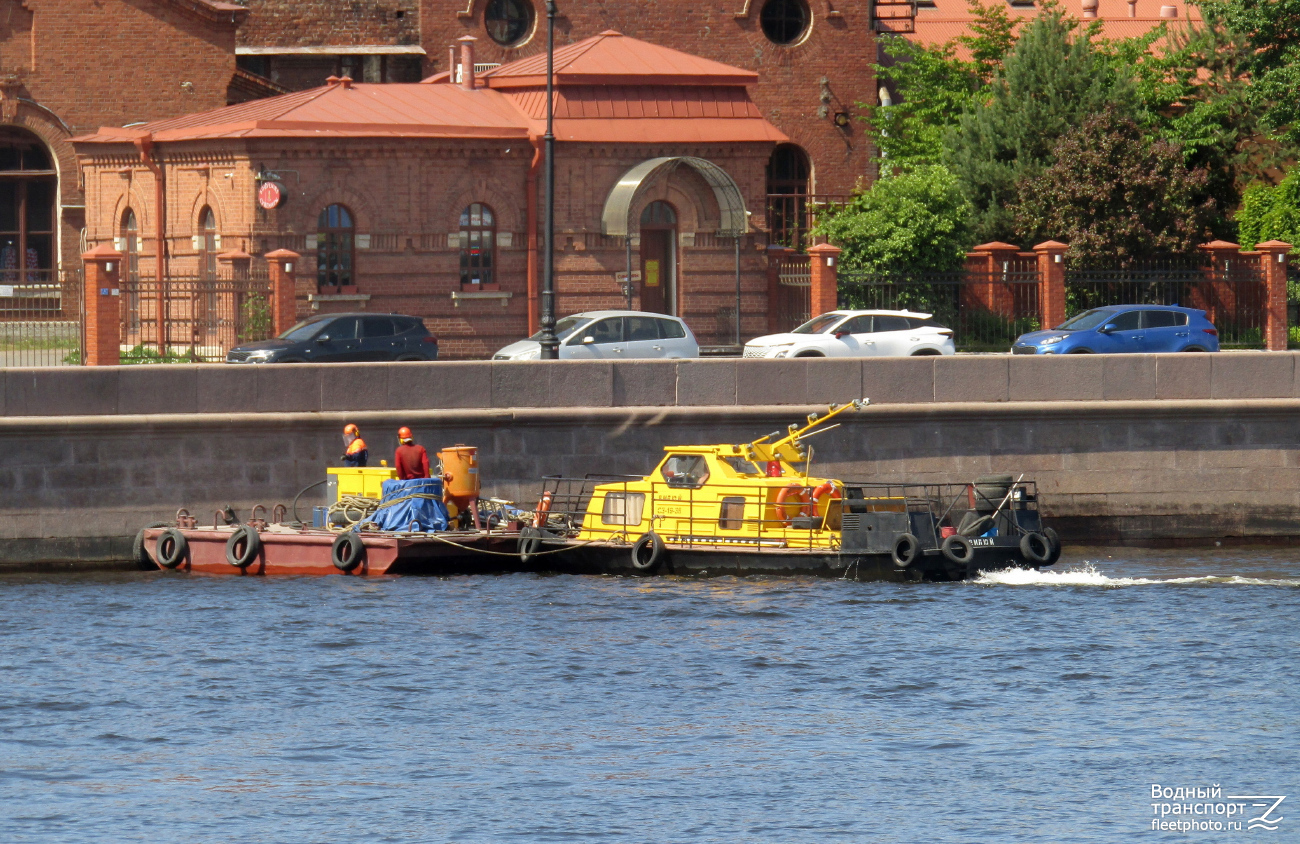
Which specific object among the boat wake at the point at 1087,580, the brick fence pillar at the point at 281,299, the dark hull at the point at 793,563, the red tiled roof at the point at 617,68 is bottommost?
the boat wake at the point at 1087,580

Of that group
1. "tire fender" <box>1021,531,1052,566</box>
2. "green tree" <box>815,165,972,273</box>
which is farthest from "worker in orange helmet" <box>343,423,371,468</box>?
"green tree" <box>815,165,972,273</box>

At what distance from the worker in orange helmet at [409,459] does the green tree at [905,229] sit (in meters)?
18.6

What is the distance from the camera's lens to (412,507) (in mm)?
25703

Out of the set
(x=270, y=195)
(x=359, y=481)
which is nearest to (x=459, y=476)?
(x=359, y=481)

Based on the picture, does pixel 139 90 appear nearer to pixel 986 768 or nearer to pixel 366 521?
pixel 366 521

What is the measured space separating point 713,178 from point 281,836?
28600 mm

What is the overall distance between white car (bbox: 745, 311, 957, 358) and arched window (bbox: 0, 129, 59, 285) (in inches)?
715

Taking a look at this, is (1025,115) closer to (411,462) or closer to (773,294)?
(773,294)

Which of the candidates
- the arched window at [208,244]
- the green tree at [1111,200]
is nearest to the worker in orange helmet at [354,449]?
the arched window at [208,244]

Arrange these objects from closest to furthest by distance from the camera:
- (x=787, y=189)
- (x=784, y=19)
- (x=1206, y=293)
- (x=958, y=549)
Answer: (x=958, y=549), (x=1206, y=293), (x=784, y=19), (x=787, y=189)

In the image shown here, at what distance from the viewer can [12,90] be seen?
44.8 metres

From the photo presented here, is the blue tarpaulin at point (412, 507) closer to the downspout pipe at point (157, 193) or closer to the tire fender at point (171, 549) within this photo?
the tire fender at point (171, 549)

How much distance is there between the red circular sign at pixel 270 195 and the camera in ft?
130

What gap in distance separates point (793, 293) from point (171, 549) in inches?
777
